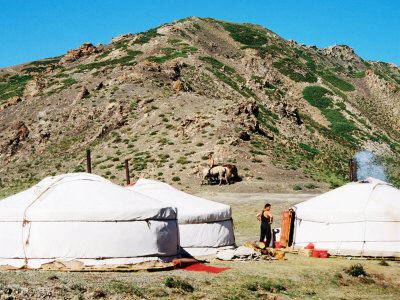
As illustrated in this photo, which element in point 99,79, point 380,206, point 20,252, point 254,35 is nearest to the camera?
point 20,252

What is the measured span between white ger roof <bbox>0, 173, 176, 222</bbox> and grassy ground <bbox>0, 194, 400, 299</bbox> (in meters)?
1.66

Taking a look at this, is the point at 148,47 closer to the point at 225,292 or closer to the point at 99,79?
the point at 99,79

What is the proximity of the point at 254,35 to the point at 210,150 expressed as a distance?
73.4 metres

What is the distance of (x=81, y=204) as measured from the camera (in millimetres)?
13078

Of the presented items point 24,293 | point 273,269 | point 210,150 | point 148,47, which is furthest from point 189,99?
point 24,293

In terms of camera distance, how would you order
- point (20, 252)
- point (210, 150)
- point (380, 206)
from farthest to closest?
point (210, 150) → point (380, 206) → point (20, 252)

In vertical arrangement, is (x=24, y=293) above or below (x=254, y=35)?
below

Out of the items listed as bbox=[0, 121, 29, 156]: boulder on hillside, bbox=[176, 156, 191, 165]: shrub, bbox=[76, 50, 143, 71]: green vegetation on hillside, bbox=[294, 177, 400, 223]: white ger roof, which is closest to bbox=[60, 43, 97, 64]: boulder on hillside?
bbox=[76, 50, 143, 71]: green vegetation on hillside

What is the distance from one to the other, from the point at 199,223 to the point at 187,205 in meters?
0.77

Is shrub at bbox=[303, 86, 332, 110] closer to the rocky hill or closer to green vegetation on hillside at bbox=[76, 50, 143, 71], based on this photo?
the rocky hill

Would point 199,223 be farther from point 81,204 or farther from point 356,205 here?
point 356,205

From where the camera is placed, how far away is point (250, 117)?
171 ft

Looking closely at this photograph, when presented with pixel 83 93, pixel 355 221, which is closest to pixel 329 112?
pixel 83 93

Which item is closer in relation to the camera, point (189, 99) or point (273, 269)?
point (273, 269)
